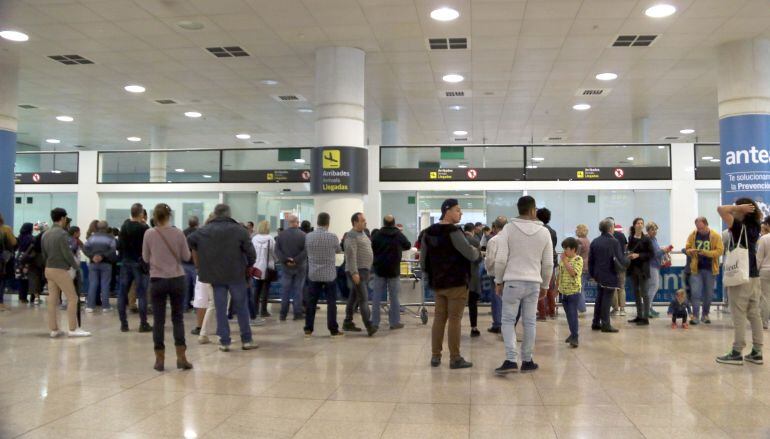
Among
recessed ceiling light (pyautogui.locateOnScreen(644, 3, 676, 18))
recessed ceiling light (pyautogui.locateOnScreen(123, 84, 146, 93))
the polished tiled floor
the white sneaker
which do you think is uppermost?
recessed ceiling light (pyautogui.locateOnScreen(123, 84, 146, 93))

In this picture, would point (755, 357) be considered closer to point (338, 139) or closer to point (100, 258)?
point (338, 139)

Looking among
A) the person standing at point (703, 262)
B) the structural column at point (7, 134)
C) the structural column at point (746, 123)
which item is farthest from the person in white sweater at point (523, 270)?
the structural column at point (7, 134)

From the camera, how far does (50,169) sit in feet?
48.8

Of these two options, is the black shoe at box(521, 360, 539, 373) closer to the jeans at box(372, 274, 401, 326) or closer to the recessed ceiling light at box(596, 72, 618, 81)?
the jeans at box(372, 274, 401, 326)

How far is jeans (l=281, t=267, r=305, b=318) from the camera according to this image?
30.3ft

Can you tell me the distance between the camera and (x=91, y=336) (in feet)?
26.0

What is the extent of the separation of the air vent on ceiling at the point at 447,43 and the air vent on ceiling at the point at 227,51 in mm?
3669

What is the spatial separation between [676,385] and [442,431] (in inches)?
99.2

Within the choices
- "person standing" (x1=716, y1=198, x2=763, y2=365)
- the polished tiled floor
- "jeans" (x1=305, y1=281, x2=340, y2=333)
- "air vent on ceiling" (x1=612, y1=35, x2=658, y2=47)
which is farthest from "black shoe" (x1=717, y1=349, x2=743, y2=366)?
"air vent on ceiling" (x1=612, y1=35, x2=658, y2=47)

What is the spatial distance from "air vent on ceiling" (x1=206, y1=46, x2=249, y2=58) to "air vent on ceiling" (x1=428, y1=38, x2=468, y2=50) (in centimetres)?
367

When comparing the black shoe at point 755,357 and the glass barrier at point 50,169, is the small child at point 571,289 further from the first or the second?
the glass barrier at point 50,169

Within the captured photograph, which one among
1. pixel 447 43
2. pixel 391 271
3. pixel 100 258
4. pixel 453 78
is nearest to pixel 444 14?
pixel 447 43

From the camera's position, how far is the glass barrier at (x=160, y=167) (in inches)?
546

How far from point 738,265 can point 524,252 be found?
2232 millimetres
